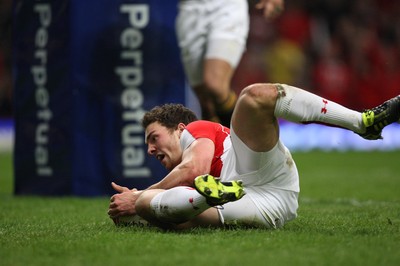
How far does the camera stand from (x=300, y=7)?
17.4 metres

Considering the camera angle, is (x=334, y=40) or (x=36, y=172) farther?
(x=334, y=40)

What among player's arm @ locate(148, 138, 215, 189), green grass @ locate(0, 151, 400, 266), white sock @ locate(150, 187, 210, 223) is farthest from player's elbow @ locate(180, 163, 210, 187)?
green grass @ locate(0, 151, 400, 266)

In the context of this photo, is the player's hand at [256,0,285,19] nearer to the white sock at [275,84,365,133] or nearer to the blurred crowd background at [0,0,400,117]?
the white sock at [275,84,365,133]

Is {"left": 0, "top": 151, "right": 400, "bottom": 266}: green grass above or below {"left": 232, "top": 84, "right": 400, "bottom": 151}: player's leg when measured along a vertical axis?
below

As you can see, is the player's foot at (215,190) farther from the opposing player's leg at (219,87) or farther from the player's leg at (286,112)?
the opposing player's leg at (219,87)

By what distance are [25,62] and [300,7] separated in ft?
34.3

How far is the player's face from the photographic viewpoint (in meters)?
4.62

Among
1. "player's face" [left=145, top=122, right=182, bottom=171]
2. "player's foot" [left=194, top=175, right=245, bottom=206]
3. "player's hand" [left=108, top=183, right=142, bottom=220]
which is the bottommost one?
"player's hand" [left=108, top=183, right=142, bottom=220]

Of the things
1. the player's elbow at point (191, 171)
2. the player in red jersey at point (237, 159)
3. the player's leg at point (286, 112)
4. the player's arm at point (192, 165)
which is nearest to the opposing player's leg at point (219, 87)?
the player in red jersey at point (237, 159)

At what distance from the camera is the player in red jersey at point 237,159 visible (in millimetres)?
4133

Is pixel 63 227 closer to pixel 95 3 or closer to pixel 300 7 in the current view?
pixel 95 3

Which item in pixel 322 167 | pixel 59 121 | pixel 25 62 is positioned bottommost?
pixel 322 167

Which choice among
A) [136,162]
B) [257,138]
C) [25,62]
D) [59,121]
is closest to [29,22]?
[25,62]

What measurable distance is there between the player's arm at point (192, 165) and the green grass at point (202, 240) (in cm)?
28
